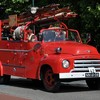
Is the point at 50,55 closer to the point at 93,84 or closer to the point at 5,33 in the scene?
the point at 93,84

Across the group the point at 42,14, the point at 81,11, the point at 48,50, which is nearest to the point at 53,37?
the point at 48,50

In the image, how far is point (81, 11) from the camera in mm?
19266

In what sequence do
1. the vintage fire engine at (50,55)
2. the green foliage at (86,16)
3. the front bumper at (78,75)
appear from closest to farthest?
the front bumper at (78,75) → the vintage fire engine at (50,55) → the green foliage at (86,16)

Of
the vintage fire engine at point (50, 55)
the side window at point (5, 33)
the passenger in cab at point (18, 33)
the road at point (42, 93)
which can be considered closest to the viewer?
the road at point (42, 93)

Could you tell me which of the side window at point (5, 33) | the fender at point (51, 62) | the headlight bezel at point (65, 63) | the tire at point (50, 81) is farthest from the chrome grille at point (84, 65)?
the side window at point (5, 33)

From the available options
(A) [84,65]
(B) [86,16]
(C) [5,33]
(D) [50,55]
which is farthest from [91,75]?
(B) [86,16]

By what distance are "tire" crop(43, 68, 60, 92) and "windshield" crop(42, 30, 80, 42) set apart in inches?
49.6

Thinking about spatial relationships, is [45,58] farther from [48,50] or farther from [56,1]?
[56,1]

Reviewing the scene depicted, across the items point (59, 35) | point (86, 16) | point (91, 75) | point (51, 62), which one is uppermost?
point (86, 16)

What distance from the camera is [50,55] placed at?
1406 cm

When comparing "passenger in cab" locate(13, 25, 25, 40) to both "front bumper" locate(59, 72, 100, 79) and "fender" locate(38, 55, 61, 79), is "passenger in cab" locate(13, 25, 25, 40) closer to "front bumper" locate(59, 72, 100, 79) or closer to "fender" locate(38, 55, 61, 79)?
"fender" locate(38, 55, 61, 79)

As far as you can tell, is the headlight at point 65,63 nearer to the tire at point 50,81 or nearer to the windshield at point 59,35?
the tire at point 50,81

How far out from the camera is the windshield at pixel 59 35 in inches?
581

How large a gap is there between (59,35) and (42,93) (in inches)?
94.4
